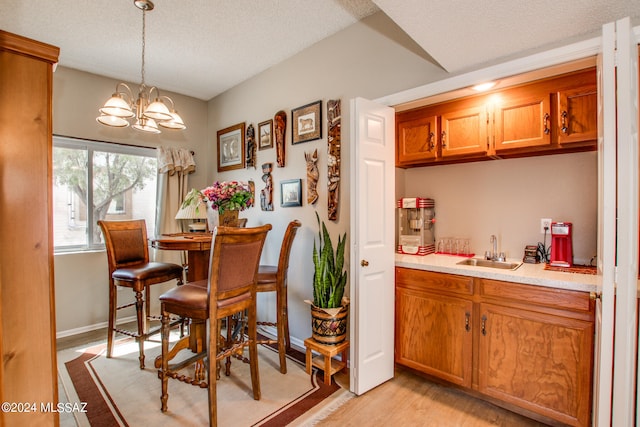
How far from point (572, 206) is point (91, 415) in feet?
11.4

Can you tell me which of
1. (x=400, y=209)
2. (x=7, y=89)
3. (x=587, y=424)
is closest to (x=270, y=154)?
(x=400, y=209)

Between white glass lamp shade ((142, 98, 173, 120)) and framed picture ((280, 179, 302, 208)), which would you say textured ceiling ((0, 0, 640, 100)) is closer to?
white glass lamp shade ((142, 98, 173, 120))

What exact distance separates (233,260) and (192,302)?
1.13ft

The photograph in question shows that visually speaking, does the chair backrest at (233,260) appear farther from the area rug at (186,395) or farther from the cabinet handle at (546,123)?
the cabinet handle at (546,123)

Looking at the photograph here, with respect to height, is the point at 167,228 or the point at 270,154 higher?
the point at 270,154

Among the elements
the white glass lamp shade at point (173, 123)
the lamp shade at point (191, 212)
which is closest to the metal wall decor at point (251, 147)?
the lamp shade at point (191, 212)

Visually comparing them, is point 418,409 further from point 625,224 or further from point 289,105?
point 289,105

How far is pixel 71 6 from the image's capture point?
2.27 meters

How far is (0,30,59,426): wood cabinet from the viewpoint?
0.94m

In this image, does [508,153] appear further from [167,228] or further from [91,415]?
[167,228]

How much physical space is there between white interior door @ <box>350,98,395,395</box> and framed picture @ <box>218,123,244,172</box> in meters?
1.97

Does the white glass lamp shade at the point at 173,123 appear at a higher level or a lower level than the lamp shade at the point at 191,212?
higher

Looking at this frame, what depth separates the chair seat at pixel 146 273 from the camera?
249 cm

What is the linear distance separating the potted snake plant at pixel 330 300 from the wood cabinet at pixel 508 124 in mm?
1094
